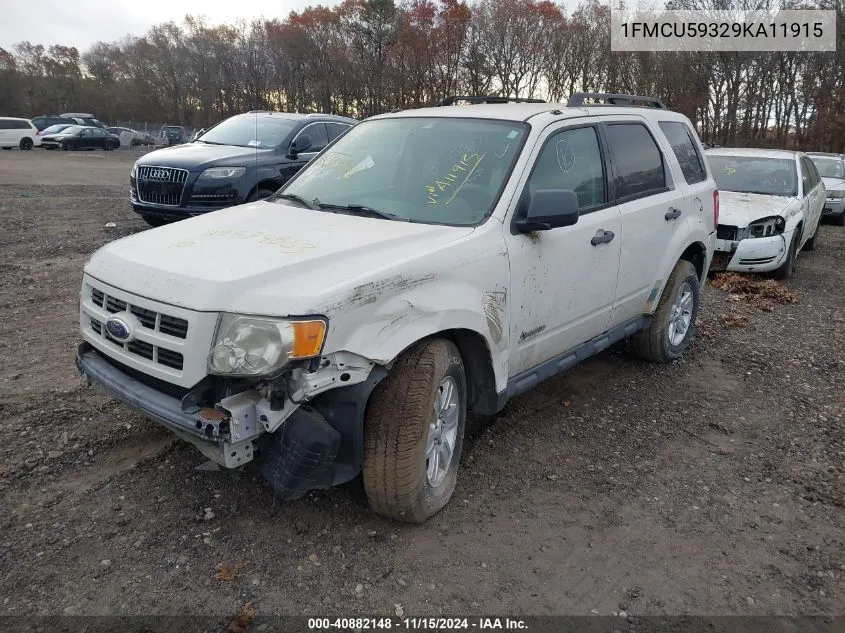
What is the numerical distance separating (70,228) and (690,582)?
9.99m

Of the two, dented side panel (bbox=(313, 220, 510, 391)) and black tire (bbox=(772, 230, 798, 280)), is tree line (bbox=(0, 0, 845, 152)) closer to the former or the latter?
black tire (bbox=(772, 230, 798, 280))

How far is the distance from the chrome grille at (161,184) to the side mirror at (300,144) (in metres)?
1.57

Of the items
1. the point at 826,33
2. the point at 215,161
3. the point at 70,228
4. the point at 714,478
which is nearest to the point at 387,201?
the point at 714,478

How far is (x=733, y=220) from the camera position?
27.9ft

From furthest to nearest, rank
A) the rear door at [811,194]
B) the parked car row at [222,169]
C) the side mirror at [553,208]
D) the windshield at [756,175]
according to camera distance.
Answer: the rear door at [811,194], the windshield at [756,175], the parked car row at [222,169], the side mirror at [553,208]

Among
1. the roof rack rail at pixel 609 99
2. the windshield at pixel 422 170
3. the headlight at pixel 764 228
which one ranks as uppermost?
the roof rack rail at pixel 609 99

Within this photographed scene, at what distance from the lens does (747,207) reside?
28.8 ft

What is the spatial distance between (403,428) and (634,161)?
2.80 meters

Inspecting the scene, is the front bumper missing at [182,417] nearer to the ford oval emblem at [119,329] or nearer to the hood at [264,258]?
the ford oval emblem at [119,329]

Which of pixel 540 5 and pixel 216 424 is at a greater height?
pixel 540 5

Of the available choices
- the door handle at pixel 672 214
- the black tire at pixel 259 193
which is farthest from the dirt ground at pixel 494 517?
the black tire at pixel 259 193

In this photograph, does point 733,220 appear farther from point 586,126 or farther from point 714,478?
point 714,478

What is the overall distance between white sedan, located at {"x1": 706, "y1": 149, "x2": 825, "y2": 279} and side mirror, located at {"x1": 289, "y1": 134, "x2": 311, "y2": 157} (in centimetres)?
574

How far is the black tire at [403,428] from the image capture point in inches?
114
